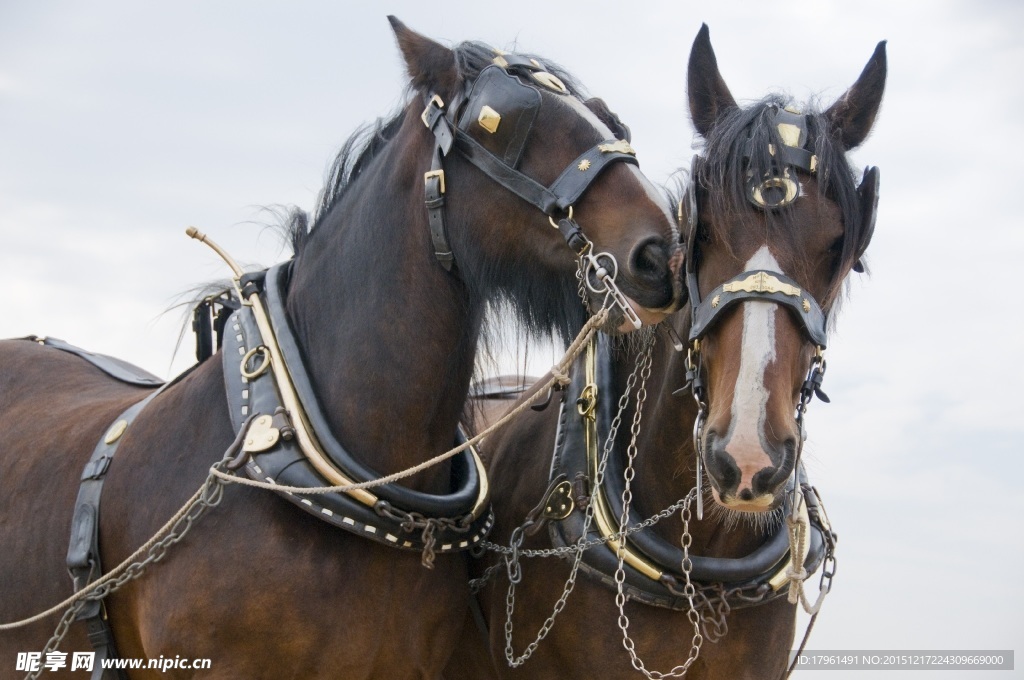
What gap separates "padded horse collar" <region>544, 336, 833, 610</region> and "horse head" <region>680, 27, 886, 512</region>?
0.65 m

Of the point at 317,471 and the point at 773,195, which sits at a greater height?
the point at 773,195

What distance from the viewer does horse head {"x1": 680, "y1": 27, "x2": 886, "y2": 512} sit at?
3363 millimetres

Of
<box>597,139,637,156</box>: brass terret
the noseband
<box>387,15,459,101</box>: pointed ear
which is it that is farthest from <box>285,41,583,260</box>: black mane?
<box>597,139,637,156</box>: brass terret

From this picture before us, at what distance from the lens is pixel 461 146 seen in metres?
4.05

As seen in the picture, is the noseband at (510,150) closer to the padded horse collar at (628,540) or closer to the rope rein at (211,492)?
the rope rein at (211,492)

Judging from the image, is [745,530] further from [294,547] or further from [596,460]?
[294,547]

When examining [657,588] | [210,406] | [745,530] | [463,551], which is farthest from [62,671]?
[745,530]

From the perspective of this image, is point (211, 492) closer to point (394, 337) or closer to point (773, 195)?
point (394, 337)

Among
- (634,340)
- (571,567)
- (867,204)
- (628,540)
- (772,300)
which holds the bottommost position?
(571,567)

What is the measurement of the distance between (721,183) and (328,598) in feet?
6.06

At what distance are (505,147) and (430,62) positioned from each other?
468 mm

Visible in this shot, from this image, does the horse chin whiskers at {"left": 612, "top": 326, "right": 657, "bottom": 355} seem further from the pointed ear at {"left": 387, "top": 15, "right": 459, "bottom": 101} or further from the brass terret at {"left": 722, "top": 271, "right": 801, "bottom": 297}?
the pointed ear at {"left": 387, "top": 15, "right": 459, "bottom": 101}

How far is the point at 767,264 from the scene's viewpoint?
11.6 feet

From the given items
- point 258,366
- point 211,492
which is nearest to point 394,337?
point 258,366
